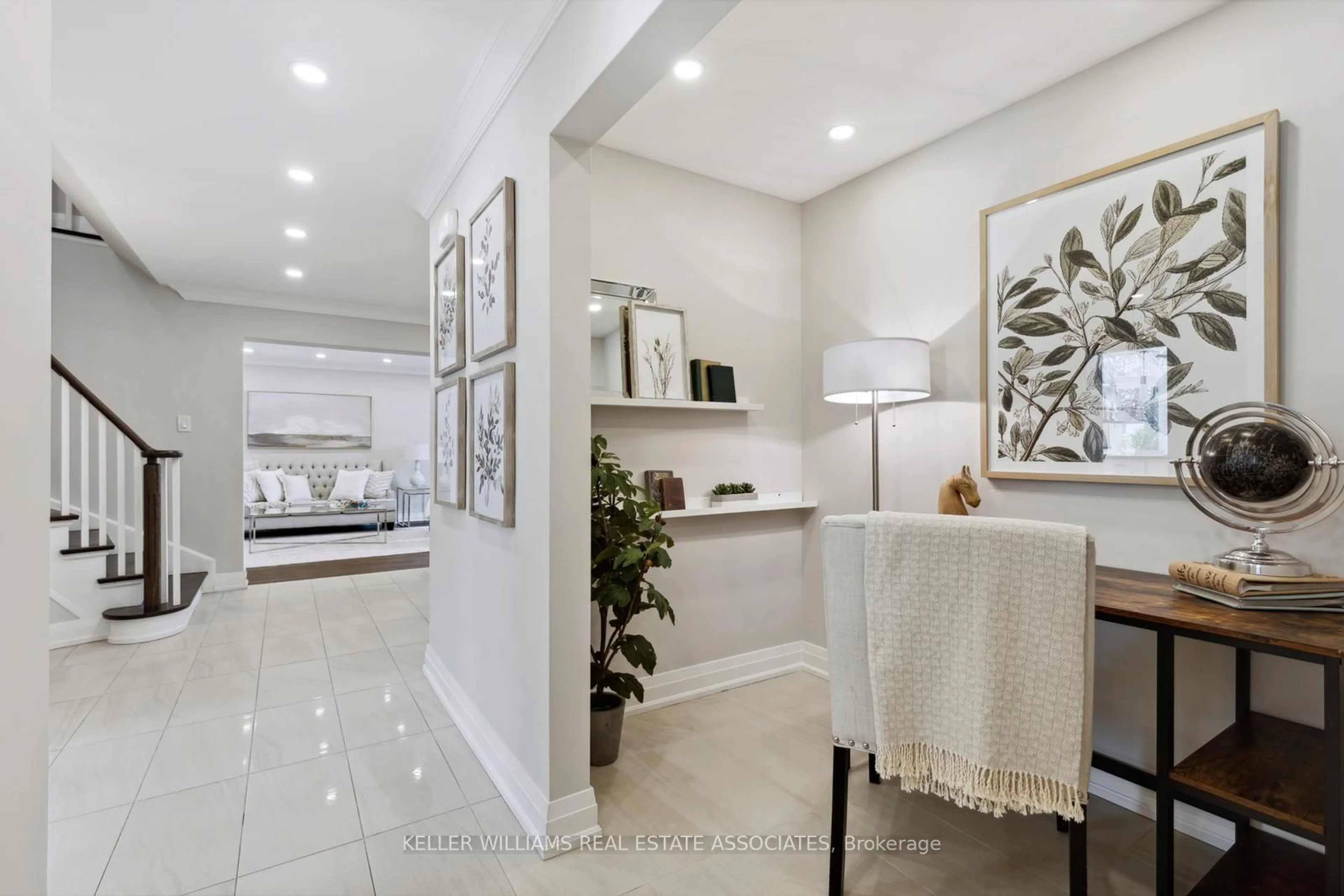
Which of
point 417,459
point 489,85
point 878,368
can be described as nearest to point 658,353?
point 878,368

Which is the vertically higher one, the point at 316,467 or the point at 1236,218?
the point at 1236,218

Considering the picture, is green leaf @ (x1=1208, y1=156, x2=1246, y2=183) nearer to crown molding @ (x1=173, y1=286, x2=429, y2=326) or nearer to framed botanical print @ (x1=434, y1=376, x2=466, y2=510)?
framed botanical print @ (x1=434, y1=376, x2=466, y2=510)

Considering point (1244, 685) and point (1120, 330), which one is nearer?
point (1244, 685)

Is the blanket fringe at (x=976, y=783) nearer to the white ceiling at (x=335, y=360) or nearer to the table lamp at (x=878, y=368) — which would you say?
the table lamp at (x=878, y=368)

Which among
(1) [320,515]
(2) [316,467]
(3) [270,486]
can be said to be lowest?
(1) [320,515]

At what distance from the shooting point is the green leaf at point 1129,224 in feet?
6.59

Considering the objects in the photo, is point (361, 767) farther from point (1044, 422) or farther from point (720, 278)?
point (1044, 422)

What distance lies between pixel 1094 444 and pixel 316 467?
9.63 metres

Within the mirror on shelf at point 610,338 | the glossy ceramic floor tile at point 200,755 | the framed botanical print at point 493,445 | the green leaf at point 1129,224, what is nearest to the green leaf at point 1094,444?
the green leaf at point 1129,224

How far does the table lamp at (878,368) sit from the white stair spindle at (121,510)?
4488mm

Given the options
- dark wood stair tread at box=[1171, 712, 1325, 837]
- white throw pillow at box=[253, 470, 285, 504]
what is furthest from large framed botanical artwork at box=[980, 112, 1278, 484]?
white throw pillow at box=[253, 470, 285, 504]

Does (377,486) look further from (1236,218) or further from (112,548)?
(1236,218)

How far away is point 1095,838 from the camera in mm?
1847

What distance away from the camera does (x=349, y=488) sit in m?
8.55
